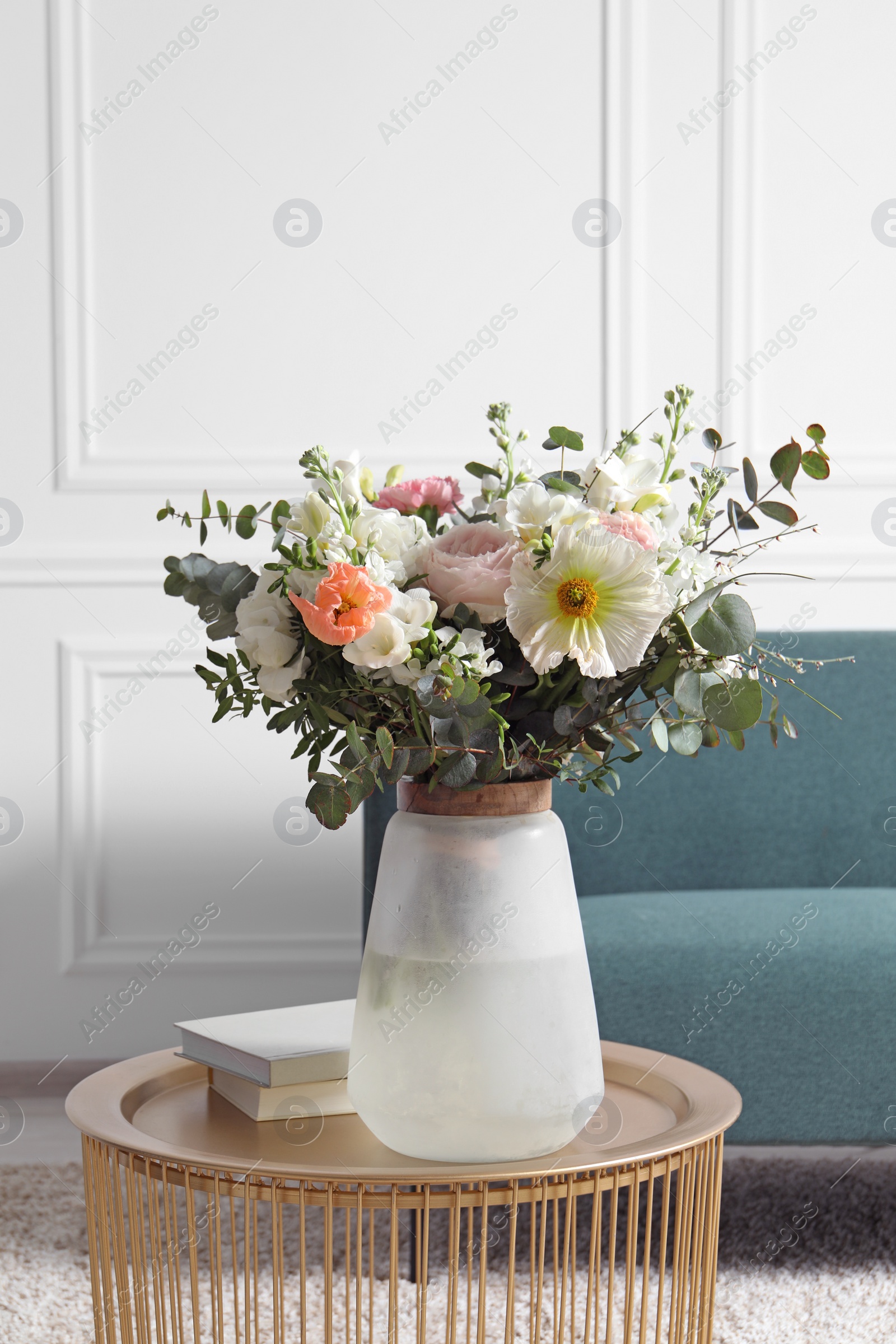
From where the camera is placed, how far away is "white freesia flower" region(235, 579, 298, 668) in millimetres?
817

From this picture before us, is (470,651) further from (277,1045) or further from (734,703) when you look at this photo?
(277,1045)

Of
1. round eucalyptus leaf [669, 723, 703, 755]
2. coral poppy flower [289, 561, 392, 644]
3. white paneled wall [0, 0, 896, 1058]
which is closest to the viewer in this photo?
coral poppy flower [289, 561, 392, 644]

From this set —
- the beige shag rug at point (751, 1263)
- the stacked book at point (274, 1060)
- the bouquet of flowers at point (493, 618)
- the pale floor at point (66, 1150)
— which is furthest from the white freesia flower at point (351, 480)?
the pale floor at point (66, 1150)

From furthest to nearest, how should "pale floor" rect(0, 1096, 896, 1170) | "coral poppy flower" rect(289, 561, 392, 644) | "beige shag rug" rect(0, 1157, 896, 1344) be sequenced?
1. "pale floor" rect(0, 1096, 896, 1170)
2. "beige shag rug" rect(0, 1157, 896, 1344)
3. "coral poppy flower" rect(289, 561, 392, 644)

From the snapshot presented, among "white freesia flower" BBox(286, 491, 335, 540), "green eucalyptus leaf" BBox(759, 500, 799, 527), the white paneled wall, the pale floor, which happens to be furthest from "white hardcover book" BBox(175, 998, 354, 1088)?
the white paneled wall

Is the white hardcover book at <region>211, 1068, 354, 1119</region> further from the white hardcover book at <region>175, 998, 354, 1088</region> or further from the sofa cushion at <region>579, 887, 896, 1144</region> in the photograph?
the sofa cushion at <region>579, 887, 896, 1144</region>

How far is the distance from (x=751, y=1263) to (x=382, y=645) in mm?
1222

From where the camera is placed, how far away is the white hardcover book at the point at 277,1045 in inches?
37.1

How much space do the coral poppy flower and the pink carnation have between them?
0.16 meters

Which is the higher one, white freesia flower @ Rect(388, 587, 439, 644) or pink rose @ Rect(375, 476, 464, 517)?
pink rose @ Rect(375, 476, 464, 517)

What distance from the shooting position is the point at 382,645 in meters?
0.77

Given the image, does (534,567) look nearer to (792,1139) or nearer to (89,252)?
(792,1139)

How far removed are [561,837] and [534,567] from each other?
217mm

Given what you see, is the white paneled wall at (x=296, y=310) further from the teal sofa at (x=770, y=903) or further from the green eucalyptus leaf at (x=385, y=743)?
the green eucalyptus leaf at (x=385, y=743)
